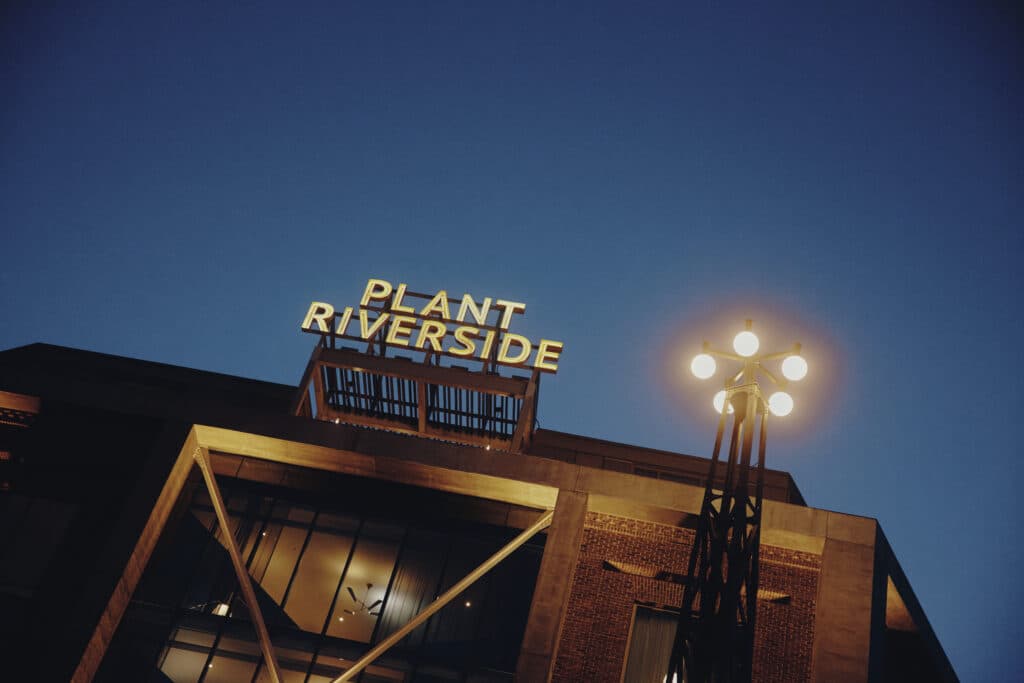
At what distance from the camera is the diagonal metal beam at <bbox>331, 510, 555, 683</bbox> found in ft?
62.5

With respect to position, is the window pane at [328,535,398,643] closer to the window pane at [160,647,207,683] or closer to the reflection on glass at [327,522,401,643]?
the reflection on glass at [327,522,401,643]

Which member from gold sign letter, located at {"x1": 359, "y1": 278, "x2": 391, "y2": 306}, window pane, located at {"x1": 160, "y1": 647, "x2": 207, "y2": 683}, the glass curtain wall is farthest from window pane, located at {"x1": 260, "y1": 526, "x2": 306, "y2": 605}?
gold sign letter, located at {"x1": 359, "y1": 278, "x2": 391, "y2": 306}

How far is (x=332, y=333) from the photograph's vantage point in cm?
2581

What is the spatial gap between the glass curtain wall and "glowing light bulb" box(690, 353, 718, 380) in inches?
382

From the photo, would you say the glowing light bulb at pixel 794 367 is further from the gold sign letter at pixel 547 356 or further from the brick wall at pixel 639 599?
the gold sign letter at pixel 547 356

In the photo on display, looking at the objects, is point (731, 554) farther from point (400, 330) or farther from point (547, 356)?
point (400, 330)

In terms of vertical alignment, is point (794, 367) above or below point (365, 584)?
above

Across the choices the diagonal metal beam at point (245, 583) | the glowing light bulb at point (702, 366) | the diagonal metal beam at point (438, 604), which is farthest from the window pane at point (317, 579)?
the glowing light bulb at point (702, 366)

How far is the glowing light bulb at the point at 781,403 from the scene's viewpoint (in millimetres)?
14458

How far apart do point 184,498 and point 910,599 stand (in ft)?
65.0

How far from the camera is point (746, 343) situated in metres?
14.4

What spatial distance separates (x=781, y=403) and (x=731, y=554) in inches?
115

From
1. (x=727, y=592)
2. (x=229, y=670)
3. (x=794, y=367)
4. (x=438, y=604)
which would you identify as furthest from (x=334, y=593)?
(x=794, y=367)

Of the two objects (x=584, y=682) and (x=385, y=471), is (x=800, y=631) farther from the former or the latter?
(x=385, y=471)
